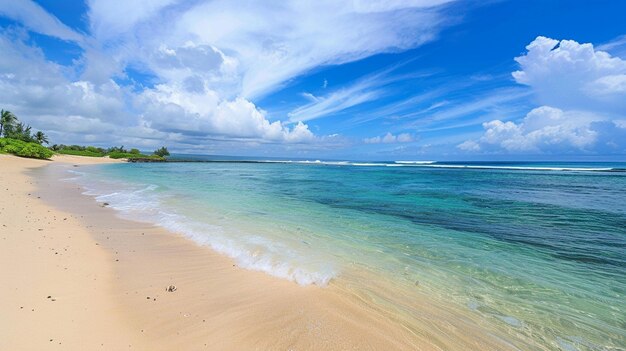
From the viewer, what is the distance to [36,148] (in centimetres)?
5950

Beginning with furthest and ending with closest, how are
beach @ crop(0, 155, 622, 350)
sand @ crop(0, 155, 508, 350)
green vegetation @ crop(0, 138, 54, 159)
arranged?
green vegetation @ crop(0, 138, 54, 159) < beach @ crop(0, 155, 622, 350) < sand @ crop(0, 155, 508, 350)

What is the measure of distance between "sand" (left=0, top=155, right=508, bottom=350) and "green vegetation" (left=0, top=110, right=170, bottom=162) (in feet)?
226

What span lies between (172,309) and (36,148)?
7758 centimetres

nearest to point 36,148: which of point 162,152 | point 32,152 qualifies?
point 32,152

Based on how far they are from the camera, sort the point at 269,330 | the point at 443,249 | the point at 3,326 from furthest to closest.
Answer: the point at 443,249, the point at 269,330, the point at 3,326

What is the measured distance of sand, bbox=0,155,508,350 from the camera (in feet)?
14.6

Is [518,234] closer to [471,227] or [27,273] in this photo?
[471,227]

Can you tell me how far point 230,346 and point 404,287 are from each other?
4414mm

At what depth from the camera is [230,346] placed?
4367 mm

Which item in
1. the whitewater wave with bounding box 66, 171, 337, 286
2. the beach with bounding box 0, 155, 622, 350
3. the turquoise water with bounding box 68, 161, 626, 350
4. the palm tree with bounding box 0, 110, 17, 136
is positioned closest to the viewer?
the beach with bounding box 0, 155, 622, 350

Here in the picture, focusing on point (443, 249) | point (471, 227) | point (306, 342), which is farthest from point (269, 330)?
point (471, 227)

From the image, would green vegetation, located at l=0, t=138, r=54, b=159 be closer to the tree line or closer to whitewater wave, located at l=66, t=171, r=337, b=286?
the tree line

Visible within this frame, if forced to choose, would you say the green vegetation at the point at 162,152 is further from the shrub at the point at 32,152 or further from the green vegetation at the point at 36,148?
the shrub at the point at 32,152

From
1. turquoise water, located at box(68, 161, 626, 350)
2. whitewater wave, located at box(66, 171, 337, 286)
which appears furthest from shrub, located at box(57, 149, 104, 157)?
whitewater wave, located at box(66, 171, 337, 286)
